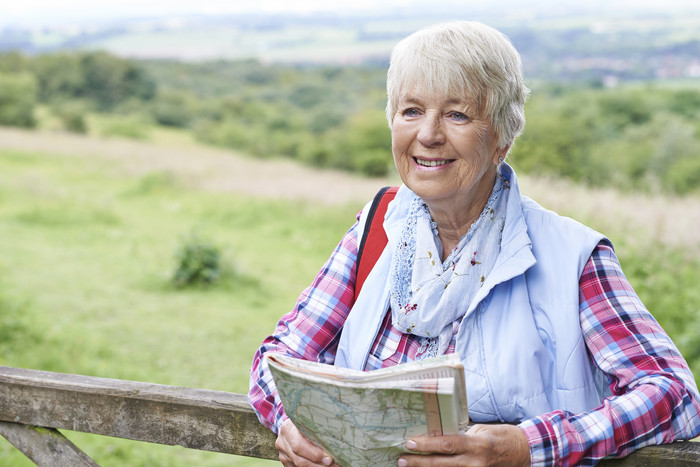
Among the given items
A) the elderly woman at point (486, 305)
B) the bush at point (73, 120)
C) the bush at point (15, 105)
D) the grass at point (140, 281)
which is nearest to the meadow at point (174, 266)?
the grass at point (140, 281)

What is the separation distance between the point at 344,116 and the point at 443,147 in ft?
143

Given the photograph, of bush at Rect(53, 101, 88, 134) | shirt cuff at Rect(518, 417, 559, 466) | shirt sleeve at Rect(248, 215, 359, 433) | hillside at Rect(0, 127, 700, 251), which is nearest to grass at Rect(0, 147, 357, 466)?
hillside at Rect(0, 127, 700, 251)

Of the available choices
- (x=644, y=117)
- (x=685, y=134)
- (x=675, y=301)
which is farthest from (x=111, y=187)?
(x=644, y=117)

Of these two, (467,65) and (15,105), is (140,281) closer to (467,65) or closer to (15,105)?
(467,65)

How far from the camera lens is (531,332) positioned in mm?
1503

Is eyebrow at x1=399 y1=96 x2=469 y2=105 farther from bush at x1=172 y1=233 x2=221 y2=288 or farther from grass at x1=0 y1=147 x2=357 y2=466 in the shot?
bush at x1=172 y1=233 x2=221 y2=288

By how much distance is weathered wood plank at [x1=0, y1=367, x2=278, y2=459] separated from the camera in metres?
1.64

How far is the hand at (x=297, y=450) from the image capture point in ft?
4.75

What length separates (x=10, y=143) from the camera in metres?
19.5

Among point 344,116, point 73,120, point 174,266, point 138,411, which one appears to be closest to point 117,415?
point 138,411

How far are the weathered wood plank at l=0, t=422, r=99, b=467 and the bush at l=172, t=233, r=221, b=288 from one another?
612 centimetres

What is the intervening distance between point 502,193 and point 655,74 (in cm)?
4024

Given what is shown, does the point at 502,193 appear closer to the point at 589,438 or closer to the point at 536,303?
the point at 536,303

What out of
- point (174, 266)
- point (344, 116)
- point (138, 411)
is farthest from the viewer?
point (344, 116)
